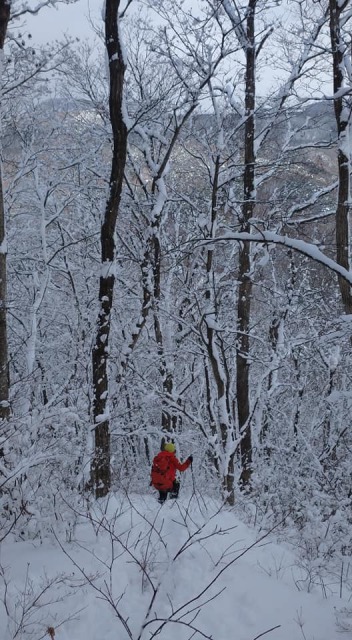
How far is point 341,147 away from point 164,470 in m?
5.09

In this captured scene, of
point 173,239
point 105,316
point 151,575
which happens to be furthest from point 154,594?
point 173,239

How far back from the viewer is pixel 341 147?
5.71 meters

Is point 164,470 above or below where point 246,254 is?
below

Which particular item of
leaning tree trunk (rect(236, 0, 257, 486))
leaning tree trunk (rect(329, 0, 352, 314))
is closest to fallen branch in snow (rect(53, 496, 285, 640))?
leaning tree trunk (rect(329, 0, 352, 314))

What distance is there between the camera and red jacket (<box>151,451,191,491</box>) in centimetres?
712

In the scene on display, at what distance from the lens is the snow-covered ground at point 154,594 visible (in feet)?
10.0

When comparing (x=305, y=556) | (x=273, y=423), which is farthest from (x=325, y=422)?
(x=305, y=556)

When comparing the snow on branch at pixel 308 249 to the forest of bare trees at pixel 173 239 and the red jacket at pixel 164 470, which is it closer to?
the forest of bare trees at pixel 173 239

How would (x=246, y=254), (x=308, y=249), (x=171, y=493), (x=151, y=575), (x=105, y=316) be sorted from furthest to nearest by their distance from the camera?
(x=246, y=254)
(x=171, y=493)
(x=105, y=316)
(x=308, y=249)
(x=151, y=575)

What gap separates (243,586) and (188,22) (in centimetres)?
823

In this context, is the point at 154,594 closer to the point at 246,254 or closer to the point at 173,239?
the point at 246,254

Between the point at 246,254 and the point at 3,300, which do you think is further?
the point at 246,254

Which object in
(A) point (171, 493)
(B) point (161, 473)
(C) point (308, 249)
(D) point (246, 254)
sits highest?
(D) point (246, 254)

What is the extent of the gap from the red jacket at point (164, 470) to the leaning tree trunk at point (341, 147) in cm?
345
